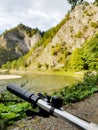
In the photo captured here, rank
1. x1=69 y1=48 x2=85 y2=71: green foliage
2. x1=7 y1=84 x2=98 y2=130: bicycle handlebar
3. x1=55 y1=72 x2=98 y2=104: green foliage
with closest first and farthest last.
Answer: x1=7 y1=84 x2=98 y2=130: bicycle handlebar
x1=55 y1=72 x2=98 y2=104: green foliage
x1=69 y1=48 x2=85 y2=71: green foliage

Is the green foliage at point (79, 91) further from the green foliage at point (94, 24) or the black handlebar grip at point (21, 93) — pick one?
the green foliage at point (94, 24)

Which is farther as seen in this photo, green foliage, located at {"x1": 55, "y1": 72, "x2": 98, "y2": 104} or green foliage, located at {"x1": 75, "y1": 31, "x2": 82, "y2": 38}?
green foliage, located at {"x1": 75, "y1": 31, "x2": 82, "y2": 38}

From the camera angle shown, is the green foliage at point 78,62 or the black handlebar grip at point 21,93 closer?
the black handlebar grip at point 21,93

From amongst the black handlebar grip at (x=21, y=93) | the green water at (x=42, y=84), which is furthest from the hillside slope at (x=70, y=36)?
the black handlebar grip at (x=21, y=93)

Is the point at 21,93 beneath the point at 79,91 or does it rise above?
above

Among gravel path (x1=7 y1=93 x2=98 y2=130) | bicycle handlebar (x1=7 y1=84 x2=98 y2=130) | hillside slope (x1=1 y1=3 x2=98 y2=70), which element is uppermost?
hillside slope (x1=1 y1=3 x2=98 y2=70)

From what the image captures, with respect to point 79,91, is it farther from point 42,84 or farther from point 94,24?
point 94,24

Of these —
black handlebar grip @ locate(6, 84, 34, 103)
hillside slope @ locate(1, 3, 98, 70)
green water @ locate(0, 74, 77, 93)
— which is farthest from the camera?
hillside slope @ locate(1, 3, 98, 70)

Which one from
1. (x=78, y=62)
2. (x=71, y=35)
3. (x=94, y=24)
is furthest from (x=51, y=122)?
(x=71, y=35)

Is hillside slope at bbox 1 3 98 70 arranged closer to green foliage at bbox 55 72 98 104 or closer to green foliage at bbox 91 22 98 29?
green foliage at bbox 91 22 98 29

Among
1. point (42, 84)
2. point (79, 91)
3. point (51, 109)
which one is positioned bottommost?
point (42, 84)

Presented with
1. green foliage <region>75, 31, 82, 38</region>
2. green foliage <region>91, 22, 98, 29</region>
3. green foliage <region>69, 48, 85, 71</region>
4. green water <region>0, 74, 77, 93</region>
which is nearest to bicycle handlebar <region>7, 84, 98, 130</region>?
green water <region>0, 74, 77, 93</region>

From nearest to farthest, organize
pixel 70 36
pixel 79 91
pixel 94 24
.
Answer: pixel 79 91
pixel 94 24
pixel 70 36

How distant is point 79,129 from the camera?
1.49 m
